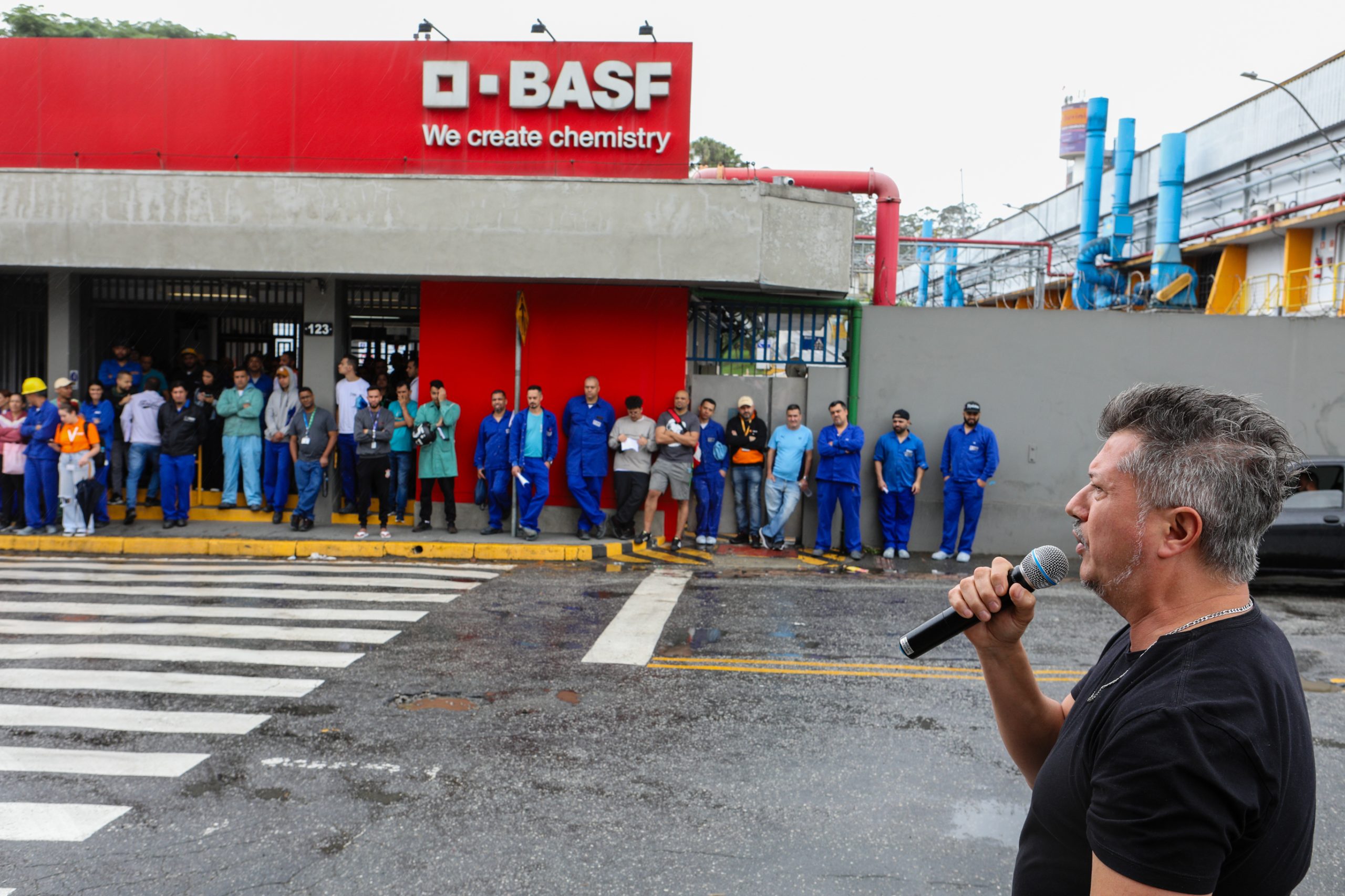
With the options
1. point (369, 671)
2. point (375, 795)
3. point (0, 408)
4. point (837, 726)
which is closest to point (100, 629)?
point (369, 671)

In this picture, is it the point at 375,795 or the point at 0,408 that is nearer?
the point at 375,795

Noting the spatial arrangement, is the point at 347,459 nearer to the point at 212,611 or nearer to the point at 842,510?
the point at 212,611

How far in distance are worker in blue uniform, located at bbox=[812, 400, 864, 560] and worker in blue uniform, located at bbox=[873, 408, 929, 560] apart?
43cm

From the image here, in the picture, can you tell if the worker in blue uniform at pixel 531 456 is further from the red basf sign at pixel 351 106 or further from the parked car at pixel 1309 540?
the parked car at pixel 1309 540

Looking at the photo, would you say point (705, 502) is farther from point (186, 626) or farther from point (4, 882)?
point (4, 882)

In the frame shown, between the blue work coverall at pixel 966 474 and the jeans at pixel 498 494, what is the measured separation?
6.08m

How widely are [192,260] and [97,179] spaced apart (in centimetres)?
167

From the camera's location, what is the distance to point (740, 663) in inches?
301

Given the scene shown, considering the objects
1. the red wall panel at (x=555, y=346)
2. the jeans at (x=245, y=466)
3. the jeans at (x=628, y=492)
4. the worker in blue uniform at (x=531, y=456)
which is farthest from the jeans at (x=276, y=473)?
the jeans at (x=628, y=492)

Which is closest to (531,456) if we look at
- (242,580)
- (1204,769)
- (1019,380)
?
(242,580)

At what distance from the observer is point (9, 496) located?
13.8 m

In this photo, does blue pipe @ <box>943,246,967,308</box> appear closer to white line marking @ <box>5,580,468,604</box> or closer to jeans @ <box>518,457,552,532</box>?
jeans @ <box>518,457,552,532</box>

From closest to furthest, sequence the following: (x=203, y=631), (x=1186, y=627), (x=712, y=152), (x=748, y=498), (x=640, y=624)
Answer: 1. (x=1186, y=627)
2. (x=203, y=631)
3. (x=640, y=624)
4. (x=748, y=498)
5. (x=712, y=152)

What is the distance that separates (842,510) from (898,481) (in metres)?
0.88
